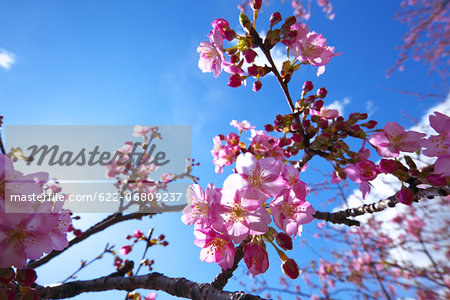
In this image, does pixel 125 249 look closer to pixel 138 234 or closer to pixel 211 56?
pixel 138 234

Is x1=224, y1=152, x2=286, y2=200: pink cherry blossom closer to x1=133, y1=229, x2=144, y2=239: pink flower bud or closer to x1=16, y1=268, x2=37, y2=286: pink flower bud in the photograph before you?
x1=16, y1=268, x2=37, y2=286: pink flower bud

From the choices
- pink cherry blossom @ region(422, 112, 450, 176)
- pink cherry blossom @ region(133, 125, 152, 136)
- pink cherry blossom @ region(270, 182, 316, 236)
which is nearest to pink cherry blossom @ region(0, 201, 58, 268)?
pink cherry blossom @ region(270, 182, 316, 236)

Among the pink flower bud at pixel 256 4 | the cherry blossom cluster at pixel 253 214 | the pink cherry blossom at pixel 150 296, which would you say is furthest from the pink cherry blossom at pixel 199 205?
the pink cherry blossom at pixel 150 296

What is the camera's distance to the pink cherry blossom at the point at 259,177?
1.03 m

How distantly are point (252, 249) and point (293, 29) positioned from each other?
3.64 feet

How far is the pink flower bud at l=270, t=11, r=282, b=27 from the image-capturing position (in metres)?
1.29

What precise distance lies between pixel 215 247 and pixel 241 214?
0.18 m

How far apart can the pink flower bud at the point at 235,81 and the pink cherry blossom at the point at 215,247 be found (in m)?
0.82

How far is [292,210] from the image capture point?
1060 millimetres

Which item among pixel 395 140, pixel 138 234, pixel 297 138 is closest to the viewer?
pixel 395 140

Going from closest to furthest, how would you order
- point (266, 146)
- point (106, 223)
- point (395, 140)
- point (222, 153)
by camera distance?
point (395, 140), point (266, 146), point (222, 153), point (106, 223)

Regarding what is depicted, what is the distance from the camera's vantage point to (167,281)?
1.14 metres

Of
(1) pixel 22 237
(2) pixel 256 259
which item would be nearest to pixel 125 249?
(1) pixel 22 237

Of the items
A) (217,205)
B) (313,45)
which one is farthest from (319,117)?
(217,205)
